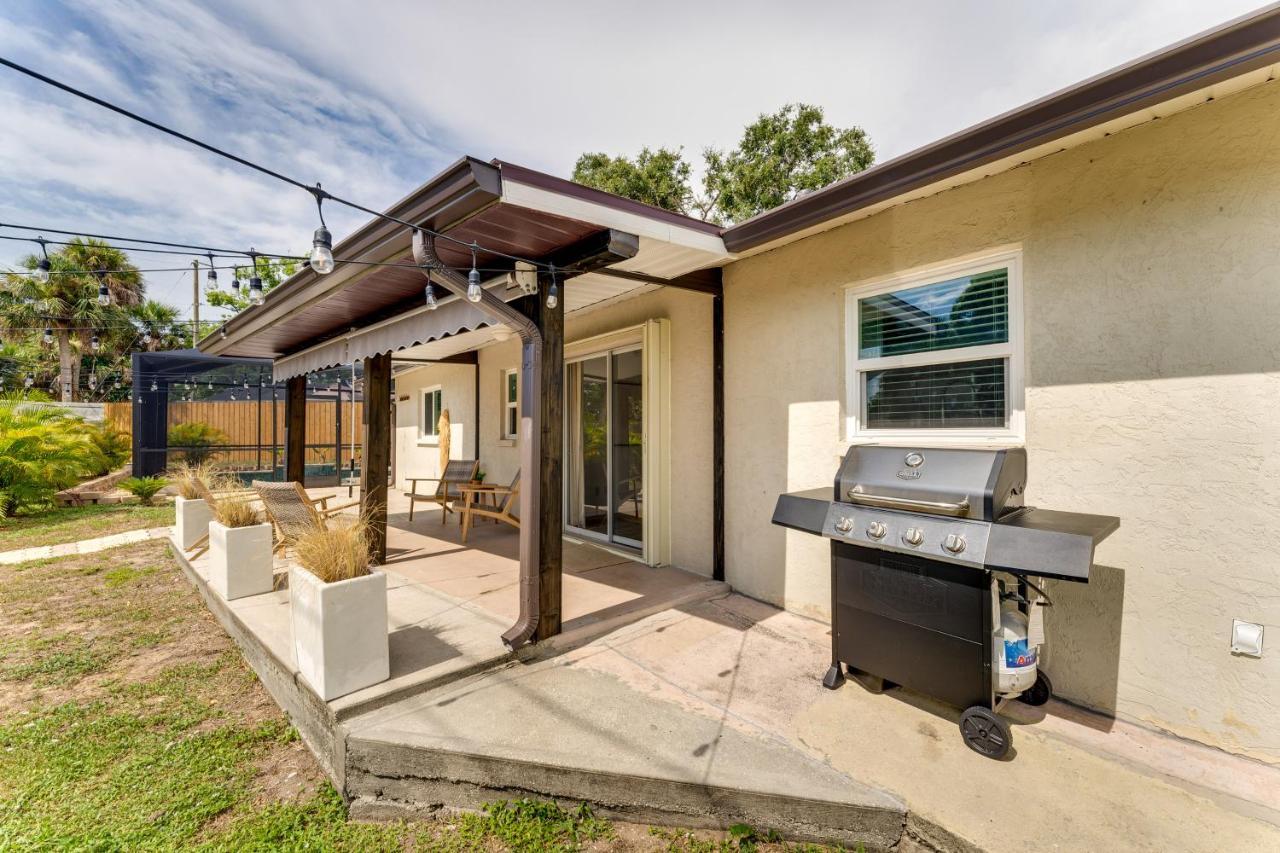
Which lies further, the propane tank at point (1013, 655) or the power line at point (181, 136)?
the propane tank at point (1013, 655)

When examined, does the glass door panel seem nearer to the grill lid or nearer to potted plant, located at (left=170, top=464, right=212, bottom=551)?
the grill lid

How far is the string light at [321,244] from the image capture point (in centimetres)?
229

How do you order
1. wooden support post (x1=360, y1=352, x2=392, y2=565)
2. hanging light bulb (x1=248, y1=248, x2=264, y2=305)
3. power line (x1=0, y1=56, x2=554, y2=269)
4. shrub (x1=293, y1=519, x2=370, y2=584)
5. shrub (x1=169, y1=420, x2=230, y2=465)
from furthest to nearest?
shrub (x1=169, y1=420, x2=230, y2=465), wooden support post (x1=360, y1=352, x2=392, y2=565), shrub (x1=293, y1=519, x2=370, y2=584), hanging light bulb (x1=248, y1=248, x2=264, y2=305), power line (x1=0, y1=56, x2=554, y2=269)

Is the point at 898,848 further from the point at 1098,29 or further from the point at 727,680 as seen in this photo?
the point at 1098,29

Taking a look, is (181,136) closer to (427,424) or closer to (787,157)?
(427,424)

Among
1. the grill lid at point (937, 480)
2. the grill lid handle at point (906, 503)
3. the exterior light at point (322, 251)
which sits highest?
the exterior light at point (322, 251)

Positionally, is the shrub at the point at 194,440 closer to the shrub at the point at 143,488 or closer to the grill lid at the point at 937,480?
the shrub at the point at 143,488


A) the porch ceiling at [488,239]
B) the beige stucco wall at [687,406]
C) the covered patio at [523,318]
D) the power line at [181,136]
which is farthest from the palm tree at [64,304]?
the power line at [181,136]

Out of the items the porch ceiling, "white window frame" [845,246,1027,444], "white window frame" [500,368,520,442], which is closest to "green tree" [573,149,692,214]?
"white window frame" [500,368,520,442]

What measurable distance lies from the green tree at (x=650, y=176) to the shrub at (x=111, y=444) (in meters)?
16.7

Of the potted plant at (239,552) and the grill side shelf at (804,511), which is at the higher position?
the grill side shelf at (804,511)

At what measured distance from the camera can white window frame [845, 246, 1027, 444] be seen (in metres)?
3.33

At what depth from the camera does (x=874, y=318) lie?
13.4 feet

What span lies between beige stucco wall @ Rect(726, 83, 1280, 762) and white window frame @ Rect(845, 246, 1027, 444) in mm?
75
